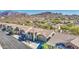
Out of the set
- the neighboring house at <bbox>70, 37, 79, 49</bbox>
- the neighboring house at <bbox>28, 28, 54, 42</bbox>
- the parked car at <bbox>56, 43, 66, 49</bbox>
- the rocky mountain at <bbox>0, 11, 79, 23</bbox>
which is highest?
the rocky mountain at <bbox>0, 11, 79, 23</bbox>

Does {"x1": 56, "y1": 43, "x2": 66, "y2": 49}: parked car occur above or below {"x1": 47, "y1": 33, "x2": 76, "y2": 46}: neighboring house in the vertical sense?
below

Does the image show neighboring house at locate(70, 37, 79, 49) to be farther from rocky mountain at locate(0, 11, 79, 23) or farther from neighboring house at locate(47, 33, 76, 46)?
rocky mountain at locate(0, 11, 79, 23)

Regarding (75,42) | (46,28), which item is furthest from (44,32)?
(75,42)

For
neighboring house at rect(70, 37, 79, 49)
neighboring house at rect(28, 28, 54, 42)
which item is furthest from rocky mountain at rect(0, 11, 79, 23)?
neighboring house at rect(70, 37, 79, 49)

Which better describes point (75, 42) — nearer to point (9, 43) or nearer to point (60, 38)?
point (60, 38)

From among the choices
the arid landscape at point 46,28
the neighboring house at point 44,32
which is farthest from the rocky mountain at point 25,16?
the neighboring house at point 44,32
